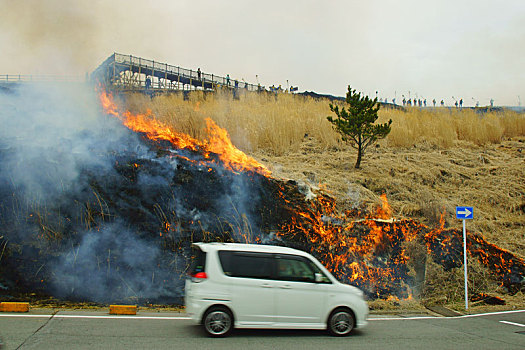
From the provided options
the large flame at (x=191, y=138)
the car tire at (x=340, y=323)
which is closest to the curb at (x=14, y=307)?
the car tire at (x=340, y=323)

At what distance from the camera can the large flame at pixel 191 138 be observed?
12.9 metres

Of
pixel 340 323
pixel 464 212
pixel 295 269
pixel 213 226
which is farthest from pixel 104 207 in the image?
pixel 464 212

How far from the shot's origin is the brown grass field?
42.4ft

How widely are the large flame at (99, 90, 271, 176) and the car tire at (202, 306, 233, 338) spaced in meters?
6.55

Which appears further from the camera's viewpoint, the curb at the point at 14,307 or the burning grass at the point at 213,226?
the burning grass at the point at 213,226

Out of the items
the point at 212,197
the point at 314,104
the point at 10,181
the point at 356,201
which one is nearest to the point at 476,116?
the point at 314,104

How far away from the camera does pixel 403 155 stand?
17.3m

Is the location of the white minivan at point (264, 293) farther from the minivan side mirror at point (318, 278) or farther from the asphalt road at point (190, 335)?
the asphalt road at point (190, 335)

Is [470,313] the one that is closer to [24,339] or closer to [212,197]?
[212,197]

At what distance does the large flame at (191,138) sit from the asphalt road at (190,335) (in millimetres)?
5976

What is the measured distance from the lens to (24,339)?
5.65m

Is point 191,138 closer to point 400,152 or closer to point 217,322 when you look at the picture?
point 217,322

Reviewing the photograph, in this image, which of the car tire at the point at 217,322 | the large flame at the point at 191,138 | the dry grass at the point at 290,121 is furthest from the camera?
the dry grass at the point at 290,121

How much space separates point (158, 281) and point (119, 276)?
0.92 metres
